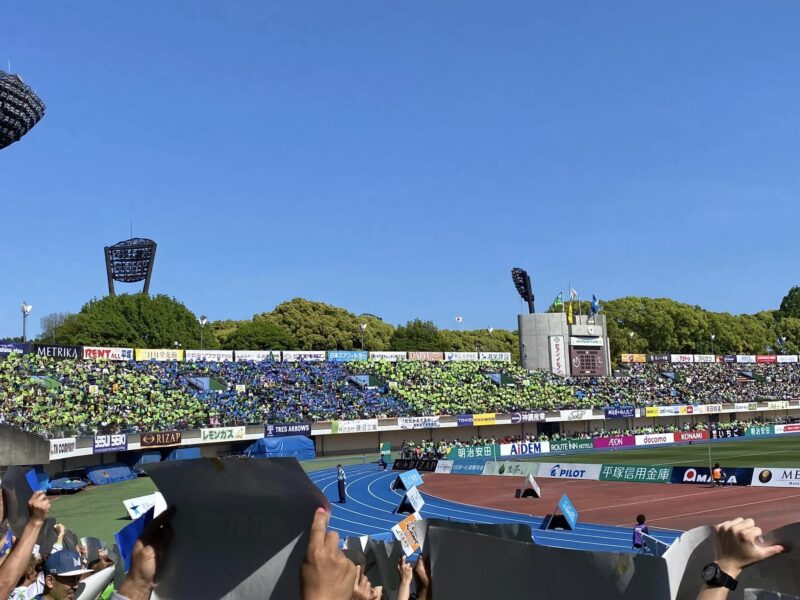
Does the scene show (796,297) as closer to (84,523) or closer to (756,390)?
(756,390)

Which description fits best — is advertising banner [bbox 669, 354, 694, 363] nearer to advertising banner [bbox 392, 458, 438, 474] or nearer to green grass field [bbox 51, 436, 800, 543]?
green grass field [bbox 51, 436, 800, 543]

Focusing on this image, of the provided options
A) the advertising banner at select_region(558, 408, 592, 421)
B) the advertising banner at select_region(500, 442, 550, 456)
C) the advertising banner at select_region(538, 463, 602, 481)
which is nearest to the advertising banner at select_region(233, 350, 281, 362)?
the advertising banner at select_region(500, 442, 550, 456)

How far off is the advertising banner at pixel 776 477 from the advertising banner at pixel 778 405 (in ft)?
159

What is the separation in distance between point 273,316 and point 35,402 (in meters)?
55.7

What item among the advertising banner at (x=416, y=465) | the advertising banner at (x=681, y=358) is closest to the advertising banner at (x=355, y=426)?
the advertising banner at (x=416, y=465)

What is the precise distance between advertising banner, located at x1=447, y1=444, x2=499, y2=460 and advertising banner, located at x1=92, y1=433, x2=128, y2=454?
1991 cm

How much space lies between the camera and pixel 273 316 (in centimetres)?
9700

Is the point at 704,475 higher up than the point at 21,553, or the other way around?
the point at 21,553

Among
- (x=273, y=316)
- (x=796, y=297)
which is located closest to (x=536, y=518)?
(x=273, y=316)

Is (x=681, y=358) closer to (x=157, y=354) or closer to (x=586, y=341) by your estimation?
(x=586, y=341)

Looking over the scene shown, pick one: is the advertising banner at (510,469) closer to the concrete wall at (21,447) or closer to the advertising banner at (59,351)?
the concrete wall at (21,447)

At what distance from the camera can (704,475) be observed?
3384 centimetres

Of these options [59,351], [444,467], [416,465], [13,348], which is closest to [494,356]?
[416,465]

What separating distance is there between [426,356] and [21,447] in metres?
40.9
